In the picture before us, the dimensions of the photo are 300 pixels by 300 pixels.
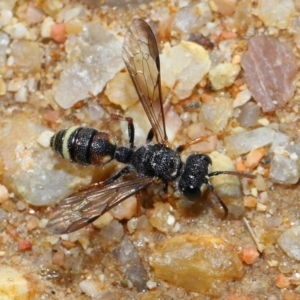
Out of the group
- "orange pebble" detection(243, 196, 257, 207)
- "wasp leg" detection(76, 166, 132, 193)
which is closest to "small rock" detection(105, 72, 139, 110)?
"wasp leg" detection(76, 166, 132, 193)

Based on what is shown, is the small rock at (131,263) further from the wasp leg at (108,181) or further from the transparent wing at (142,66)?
the transparent wing at (142,66)

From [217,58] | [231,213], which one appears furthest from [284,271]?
[217,58]

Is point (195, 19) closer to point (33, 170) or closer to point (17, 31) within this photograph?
point (17, 31)

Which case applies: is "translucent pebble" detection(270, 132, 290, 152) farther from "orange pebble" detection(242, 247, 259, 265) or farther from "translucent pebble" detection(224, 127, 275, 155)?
"orange pebble" detection(242, 247, 259, 265)

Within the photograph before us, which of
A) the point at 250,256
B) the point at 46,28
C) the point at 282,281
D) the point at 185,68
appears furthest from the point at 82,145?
the point at 282,281

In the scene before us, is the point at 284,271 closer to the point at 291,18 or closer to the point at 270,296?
the point at 270,296

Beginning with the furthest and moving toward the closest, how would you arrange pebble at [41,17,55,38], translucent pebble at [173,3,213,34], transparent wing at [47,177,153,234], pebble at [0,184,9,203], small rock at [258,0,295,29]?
pebble at [41,17,55,38] < translucent pebble at [173,3,213,34] < small rock at [258,0,295,29] < pebble at [0,184,9,203] < transparent wing at [47,177,153,234]
